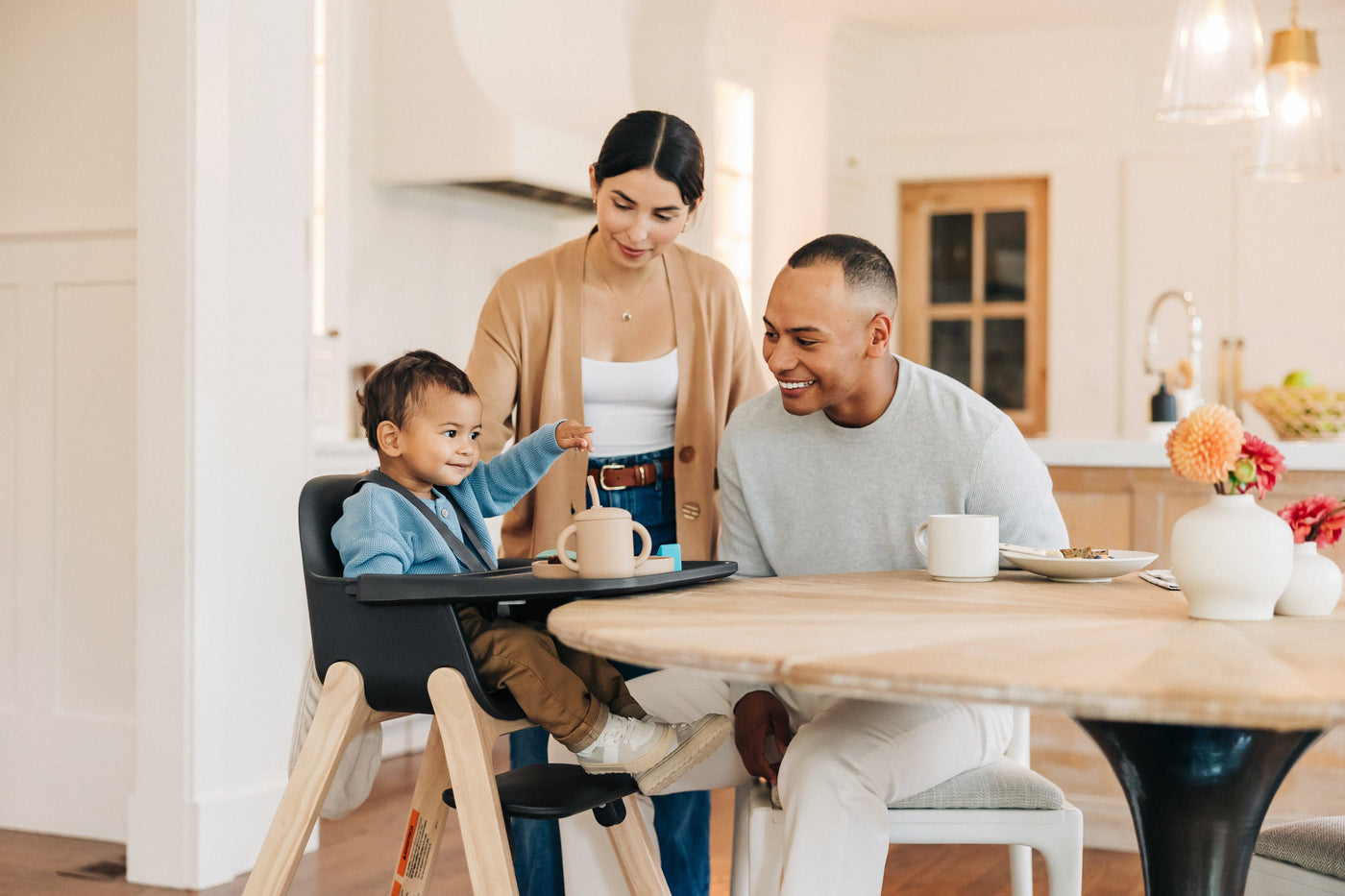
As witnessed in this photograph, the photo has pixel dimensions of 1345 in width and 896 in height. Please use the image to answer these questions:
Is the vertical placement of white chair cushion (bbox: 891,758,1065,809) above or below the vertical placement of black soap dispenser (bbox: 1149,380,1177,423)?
below

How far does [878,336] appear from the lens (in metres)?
1.86

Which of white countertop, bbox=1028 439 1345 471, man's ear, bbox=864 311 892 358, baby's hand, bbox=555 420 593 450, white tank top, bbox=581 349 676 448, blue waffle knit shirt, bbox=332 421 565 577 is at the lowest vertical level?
blue waffle knit shirt, bbox=332 421 565 577

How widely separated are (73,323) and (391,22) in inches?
62.8

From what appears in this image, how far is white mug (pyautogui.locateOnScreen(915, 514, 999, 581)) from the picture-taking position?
162cm

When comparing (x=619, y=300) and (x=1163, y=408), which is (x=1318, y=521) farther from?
(x=1163, y=408)

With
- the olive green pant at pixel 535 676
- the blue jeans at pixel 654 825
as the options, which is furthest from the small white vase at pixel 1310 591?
the blue jeans at pixel 654 825

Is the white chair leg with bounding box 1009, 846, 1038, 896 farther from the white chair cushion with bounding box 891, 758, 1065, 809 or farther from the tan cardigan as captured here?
the tan cardigan

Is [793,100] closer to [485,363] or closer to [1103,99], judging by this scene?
[1103,99]

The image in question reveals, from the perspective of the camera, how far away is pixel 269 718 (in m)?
2.79

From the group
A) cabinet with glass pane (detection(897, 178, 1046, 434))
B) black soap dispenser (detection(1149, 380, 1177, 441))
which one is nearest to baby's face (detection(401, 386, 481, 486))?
black soap dispenser (detection(1149, 380, 1177, 441))

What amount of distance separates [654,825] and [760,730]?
0.50 metres

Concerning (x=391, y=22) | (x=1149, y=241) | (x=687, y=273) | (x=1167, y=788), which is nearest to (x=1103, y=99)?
(x=1149, y=241)

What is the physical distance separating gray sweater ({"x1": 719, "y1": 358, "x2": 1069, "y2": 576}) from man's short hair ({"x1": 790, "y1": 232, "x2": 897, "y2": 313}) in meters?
0.12

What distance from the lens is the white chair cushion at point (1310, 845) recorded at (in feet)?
4.64
